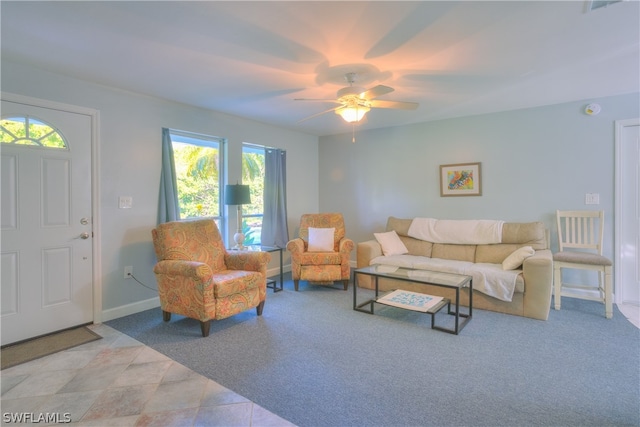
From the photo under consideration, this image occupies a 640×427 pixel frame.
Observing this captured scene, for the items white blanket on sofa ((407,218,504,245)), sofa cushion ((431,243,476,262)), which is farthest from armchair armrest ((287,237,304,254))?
sofa cushion ((431,243,476,262))

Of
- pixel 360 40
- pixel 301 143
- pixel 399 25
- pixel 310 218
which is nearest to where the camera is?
pixel 399 25

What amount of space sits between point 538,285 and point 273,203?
3511 millimetres

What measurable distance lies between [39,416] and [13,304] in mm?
1352

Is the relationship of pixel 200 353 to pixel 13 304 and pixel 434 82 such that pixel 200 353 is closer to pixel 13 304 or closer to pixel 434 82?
pixel 13 304

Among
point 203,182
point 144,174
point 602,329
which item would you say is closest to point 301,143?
point 203,182

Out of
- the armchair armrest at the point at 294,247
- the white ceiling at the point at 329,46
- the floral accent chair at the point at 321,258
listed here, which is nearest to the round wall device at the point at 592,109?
the white ceiling at the point at 329,46

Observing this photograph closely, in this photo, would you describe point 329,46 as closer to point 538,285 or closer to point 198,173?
point 198,173

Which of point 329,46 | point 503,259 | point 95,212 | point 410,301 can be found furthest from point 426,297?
point 95,212

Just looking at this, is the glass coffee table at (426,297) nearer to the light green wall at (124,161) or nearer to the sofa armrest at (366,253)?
the sofa armrest at (366,253)

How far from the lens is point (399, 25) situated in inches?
81.7

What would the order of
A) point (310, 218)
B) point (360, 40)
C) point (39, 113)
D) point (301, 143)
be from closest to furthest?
point (360, 40) → point (39, 113) → point (310, 218) → point (301, 143)

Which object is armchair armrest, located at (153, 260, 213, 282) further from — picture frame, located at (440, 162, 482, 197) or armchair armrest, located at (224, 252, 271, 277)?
picture frame, located at (440, 162, 482, 197)

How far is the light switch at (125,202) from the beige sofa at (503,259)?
279 cm

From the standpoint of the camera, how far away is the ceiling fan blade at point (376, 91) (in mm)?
2506
